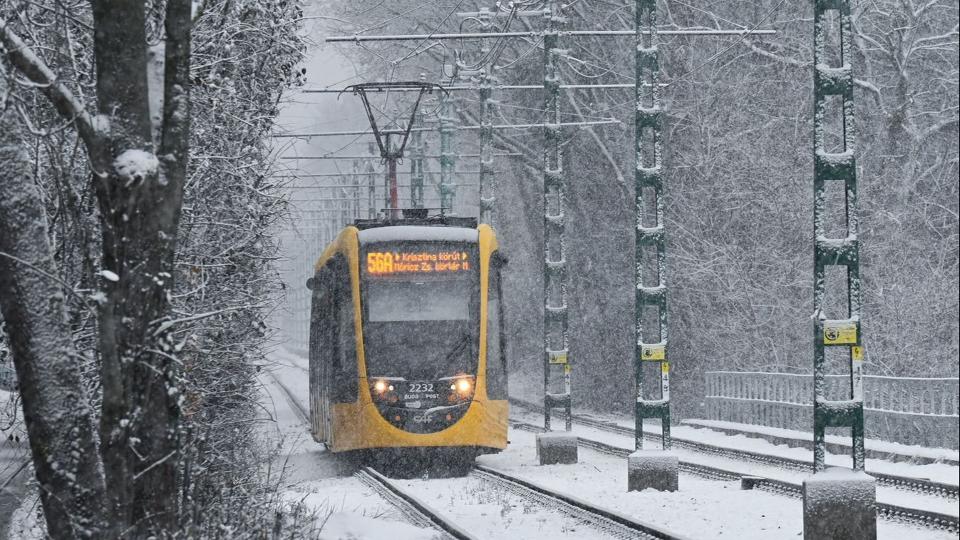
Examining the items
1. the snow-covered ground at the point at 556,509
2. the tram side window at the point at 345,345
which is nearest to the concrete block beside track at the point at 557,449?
the snow-covered ground at the point at 556,509

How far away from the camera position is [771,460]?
19.5m

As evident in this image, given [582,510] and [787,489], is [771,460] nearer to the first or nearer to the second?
[787,489]

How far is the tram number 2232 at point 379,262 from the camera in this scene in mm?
19875

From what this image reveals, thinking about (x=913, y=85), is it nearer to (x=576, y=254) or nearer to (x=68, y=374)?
(x=576, y=254)

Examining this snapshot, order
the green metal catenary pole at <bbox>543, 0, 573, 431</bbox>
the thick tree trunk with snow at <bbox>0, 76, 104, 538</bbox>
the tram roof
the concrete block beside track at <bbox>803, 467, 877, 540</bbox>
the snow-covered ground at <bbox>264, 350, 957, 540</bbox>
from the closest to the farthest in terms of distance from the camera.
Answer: the thick tree trunk with snow at <bbox>0, 76, 104, 538</bbox>
the concrete block beside track at <bbox>803, 467, 877, 540</bbox>
the snow-covered ground at <bbox>264, 350, 957, 540</bbox>
the tram roof
the green metal catenary pole at <bbox>543, 0, 573, 431</bbox>

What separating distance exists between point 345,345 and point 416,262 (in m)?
1.49

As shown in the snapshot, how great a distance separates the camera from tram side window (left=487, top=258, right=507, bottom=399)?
20266 millimetres

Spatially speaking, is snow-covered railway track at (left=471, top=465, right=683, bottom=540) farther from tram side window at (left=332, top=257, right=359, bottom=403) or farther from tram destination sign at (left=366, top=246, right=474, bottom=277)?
tram destination sign at (left=366, top=246, right=474, bottom=277)

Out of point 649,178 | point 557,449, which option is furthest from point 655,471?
point 557,449

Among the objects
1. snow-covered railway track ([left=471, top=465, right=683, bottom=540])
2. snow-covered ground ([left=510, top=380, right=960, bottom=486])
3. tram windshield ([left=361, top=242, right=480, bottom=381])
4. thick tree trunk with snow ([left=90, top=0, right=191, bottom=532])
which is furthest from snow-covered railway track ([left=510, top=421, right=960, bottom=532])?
thick tree trunk with snow ([left=90, top=0, right=191, bottom=532])

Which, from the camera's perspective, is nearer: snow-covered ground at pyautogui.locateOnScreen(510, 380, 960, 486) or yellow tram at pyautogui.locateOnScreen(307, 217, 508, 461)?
snow-covered ground at pyautogui.locateOnScreen(510, 380, 960, 486)

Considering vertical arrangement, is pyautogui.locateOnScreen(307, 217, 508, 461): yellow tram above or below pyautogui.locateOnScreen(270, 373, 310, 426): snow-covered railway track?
above

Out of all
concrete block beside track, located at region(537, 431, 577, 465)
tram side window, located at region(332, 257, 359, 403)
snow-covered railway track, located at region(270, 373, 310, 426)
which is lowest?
snow-covered railway track, located at region(270, 373, 310, 426)

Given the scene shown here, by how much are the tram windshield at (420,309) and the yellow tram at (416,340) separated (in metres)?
0.01
